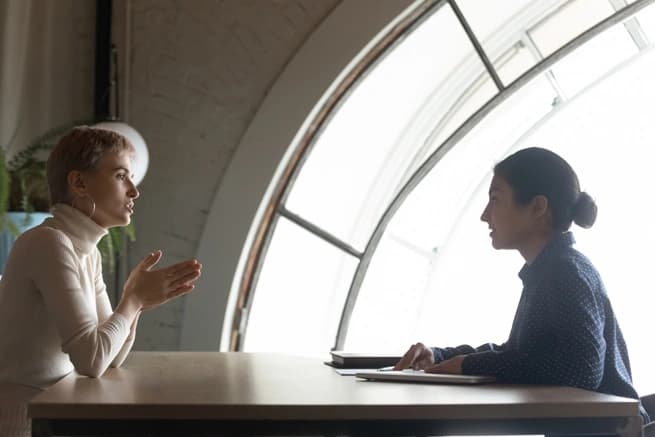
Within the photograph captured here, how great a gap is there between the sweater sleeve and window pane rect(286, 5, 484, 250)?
2.69 m

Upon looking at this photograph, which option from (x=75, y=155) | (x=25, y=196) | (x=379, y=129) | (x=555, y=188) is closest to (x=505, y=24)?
(x=379, y=129)

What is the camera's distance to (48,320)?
7.14 ft

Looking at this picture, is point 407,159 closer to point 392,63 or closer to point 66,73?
point 392,63

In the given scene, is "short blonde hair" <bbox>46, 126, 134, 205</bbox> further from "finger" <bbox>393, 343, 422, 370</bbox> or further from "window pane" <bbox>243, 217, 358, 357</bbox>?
Answer: "window pane" <bbox>243, 217, 358, 357</bbox>

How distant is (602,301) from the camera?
230 centimetres

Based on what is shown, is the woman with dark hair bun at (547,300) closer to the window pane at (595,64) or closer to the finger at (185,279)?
the finger at (185,279)

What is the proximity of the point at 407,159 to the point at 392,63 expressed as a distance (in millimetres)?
1016

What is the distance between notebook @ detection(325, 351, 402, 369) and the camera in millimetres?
2488

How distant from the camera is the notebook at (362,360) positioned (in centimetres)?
249

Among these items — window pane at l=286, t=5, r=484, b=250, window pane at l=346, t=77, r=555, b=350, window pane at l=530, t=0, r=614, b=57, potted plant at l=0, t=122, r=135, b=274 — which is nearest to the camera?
potted plant at l=0, t=122, r=135, b=274

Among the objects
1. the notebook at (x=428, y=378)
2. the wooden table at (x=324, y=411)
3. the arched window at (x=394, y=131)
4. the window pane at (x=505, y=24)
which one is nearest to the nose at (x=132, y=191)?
the wooden table at (x=324, y=411)

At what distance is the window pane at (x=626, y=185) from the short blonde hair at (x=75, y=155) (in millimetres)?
12552

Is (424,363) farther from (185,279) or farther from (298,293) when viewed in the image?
(298,293)

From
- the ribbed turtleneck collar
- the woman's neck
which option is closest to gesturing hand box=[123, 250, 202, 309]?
the ribbed turtleneck collar
